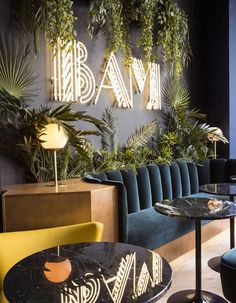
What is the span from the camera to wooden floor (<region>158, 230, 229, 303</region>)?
2736 millimetres

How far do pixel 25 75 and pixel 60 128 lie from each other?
764 millimetres

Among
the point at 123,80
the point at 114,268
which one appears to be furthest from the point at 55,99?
the point at 114,268

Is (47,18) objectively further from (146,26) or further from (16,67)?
(146,26)

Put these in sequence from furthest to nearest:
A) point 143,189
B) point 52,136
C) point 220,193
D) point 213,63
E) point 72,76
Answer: point 213,63, point 143,189, point 72,76, point 220,193, point 52,136

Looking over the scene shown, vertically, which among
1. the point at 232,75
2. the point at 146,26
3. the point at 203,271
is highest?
the point at 146,26

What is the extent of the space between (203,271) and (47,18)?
277 cm

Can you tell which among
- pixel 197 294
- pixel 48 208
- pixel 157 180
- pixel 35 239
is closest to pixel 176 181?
pixel 157 180

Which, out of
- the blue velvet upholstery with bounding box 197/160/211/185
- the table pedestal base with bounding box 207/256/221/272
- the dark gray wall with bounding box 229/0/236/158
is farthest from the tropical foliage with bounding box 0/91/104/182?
the dark gray wall with bounding box 229/0/236/158

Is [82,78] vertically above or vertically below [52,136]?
above

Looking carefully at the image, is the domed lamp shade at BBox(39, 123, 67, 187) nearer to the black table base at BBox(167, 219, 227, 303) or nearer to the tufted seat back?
the tufted seat back

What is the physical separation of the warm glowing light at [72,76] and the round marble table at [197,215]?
157 centimetres

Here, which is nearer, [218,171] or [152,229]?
[152,229]

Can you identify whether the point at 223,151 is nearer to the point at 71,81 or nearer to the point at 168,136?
the point at 168,136

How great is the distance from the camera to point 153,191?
382 centimetres
